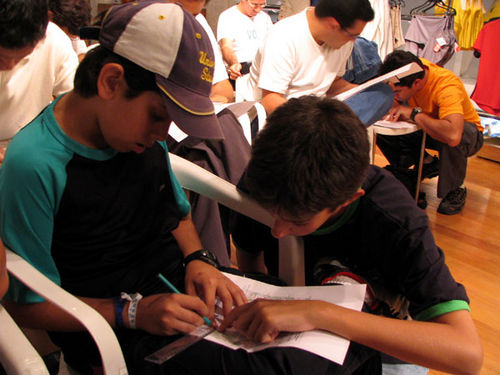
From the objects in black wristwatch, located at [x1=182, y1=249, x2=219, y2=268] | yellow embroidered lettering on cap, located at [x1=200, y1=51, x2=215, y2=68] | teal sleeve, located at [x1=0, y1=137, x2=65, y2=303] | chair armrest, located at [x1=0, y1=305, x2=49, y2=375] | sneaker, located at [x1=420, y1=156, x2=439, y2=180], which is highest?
yellow embroidered lettering on cap, located at [x1=200, y1=51, x2=215, y2=68]

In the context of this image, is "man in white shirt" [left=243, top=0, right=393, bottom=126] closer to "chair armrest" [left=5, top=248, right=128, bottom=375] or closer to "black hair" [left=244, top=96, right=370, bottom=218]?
"black hair" [left=244, top=96, right=370, bottom=218]

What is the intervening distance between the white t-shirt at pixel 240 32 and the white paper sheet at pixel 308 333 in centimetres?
271

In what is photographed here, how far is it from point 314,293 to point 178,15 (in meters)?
0.57

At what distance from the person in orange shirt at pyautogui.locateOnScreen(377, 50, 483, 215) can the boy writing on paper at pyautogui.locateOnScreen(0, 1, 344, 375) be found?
1.81m

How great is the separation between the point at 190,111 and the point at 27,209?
0.32 meters

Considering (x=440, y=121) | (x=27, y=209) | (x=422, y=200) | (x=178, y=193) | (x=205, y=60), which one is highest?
(x=205, y=60)

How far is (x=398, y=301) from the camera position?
896mm

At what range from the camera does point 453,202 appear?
2.56 metres

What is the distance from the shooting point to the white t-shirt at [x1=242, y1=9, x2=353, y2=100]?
6.79 ft

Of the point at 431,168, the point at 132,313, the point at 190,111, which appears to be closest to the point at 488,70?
the point at 431,168

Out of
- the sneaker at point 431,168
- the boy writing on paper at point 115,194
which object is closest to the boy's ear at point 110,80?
the boy writing on paper at point 115,194

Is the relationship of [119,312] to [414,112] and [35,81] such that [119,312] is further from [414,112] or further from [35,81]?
[414,112]

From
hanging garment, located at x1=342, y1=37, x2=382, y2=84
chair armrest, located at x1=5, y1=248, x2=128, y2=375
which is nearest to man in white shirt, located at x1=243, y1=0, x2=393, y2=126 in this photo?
hanging garment, located at x1=342, y1=37, x2=382, y2=84

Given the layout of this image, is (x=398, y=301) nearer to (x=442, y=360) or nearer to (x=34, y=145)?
(x=442, y=360)
